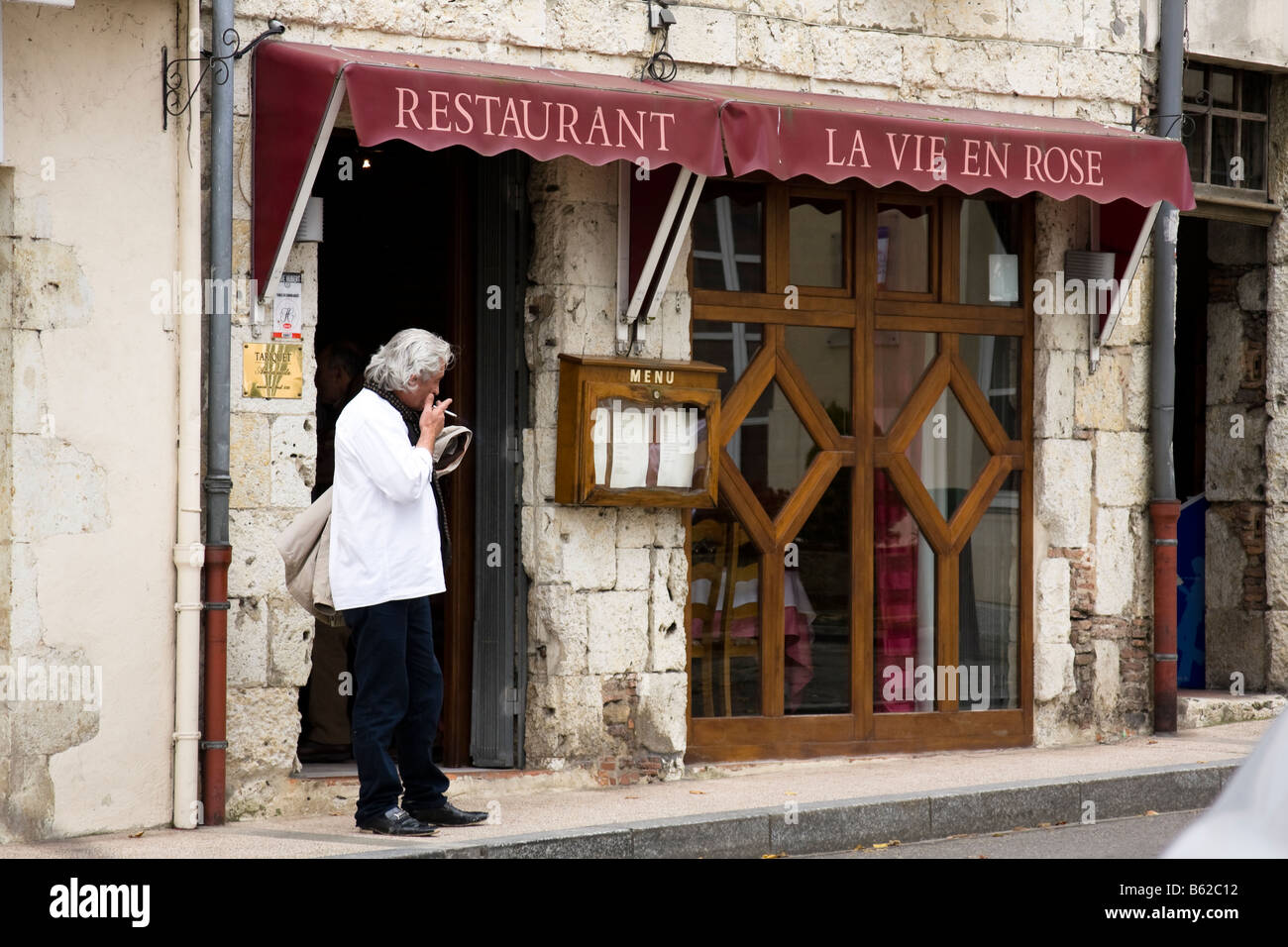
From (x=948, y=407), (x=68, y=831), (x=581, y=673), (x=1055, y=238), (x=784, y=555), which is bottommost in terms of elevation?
(x=68, y=831)

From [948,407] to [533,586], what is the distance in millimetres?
2590

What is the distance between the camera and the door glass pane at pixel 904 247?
29.9 feet

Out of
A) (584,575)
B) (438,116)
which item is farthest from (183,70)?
(584,575)

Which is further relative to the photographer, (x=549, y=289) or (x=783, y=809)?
(x=549, y=289)

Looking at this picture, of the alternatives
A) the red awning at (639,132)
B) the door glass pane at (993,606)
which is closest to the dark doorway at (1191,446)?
the door glass pane at (993,606)

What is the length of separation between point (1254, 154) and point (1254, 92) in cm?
37

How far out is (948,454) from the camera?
9.38 metres

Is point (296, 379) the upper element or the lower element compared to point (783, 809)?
upper

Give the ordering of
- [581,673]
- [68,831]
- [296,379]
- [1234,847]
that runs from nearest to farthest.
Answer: [1234,847], [68,831], [296,379], [581,673]

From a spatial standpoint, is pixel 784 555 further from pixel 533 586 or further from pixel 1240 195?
pixel 1240 195

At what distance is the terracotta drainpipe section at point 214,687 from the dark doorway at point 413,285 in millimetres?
1481

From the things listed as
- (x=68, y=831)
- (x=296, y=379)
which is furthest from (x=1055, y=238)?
(x=68, y=831)

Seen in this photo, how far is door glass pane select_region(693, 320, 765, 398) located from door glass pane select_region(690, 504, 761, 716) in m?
0.68

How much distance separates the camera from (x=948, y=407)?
30.7 feet
